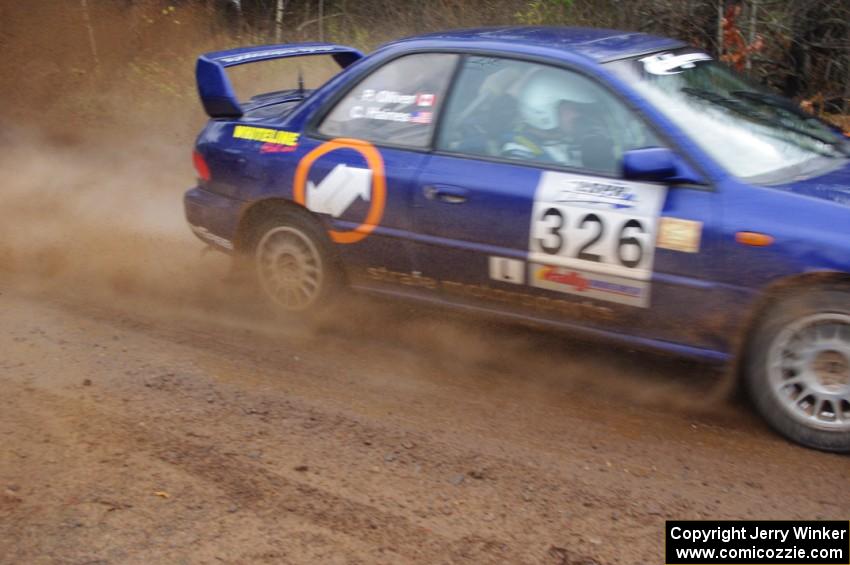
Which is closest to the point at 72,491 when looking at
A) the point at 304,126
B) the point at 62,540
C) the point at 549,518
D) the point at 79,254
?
Answer: the point at 62,540

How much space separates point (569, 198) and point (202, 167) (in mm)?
2516

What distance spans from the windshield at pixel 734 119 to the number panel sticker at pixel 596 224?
415 millimetres

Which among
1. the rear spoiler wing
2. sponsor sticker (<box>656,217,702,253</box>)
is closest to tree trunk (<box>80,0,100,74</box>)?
the rear spoiler wing

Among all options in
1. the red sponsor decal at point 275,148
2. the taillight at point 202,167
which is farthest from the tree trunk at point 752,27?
the taillight at point 202,167

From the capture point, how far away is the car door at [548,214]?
4.42m

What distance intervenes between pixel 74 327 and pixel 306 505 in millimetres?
2606

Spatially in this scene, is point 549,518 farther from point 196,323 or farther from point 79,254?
point 79,254

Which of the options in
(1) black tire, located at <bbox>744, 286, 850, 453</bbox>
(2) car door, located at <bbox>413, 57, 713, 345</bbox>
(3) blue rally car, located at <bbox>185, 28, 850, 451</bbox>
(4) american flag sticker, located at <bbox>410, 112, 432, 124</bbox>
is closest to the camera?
(1) black tire, located at <bbox>744, 286, 850, 453</bbox>

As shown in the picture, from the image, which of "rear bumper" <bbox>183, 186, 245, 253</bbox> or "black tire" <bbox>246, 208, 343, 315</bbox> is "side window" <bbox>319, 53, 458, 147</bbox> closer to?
"black tire" <bbox>246, 208, 343, 315</bbox>

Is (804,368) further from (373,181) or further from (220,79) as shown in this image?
(220,79)

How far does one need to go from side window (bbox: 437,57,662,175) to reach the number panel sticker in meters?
0.12

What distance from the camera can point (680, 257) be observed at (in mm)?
4359

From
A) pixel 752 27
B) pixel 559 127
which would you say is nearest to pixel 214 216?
pixel 559 127

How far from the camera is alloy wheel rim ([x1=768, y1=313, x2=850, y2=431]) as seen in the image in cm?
416
